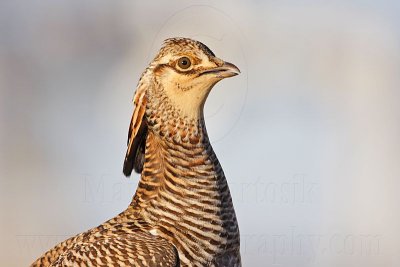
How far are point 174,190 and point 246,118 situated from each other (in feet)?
23.9

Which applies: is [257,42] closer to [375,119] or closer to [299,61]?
[299,61]

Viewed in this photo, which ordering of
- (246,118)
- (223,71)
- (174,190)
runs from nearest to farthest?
(223,71)
(174,190)
(246,118)

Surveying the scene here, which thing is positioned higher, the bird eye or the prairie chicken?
the bird eye

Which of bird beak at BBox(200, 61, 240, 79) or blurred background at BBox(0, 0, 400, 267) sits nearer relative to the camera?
bird beak at BBox(200, 61, 240, 79)

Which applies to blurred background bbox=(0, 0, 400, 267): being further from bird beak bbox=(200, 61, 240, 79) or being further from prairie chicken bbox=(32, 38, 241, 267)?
bird beak bbox=(200, 61, 240, 79)

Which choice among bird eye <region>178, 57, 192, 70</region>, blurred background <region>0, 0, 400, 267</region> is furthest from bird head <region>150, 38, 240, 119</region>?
blurred background <region>0, 0, 400, 267</region>

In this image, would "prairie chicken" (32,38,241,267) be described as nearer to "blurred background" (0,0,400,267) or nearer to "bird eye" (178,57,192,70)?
"bird eye" (178,57,192,70)

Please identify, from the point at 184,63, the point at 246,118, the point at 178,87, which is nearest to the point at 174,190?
the point at 178,87

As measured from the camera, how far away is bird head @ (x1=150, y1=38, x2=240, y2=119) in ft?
15.4

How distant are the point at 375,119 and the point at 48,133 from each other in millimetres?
3550

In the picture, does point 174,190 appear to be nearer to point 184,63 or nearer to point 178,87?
point 178,87

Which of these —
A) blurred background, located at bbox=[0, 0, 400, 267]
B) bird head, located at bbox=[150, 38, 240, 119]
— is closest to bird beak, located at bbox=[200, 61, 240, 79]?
bird head, located at bbox=[150, 38, 240, 119]

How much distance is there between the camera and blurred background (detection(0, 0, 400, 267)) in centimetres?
930

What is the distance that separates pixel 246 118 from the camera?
12.0m
